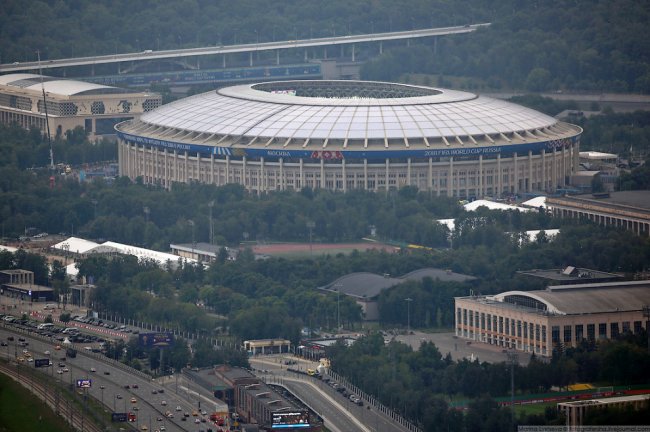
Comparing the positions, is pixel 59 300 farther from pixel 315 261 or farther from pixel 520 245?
pixel 520 245

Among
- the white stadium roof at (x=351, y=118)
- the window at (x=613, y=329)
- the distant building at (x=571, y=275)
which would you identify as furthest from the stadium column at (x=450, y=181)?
the window at (x=613, y=329)

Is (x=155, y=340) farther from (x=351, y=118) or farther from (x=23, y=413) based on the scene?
(x=351, y=118)

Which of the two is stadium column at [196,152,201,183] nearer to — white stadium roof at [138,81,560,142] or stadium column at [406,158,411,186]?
white stadium roof at [138,81,560,142]

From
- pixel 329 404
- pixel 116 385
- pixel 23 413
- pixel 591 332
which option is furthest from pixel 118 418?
pixel 591 332

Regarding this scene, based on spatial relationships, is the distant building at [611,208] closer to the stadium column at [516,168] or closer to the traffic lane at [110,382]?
the stadium column at [516,168]

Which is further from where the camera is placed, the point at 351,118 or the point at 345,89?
the point at 345,89
